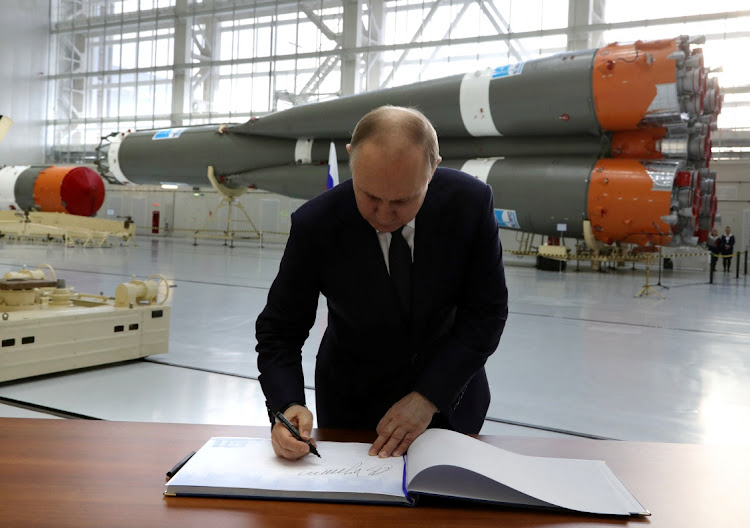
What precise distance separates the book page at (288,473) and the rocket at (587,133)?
8.03m

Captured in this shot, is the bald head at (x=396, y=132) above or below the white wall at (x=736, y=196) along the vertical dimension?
below

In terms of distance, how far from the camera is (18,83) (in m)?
26.5

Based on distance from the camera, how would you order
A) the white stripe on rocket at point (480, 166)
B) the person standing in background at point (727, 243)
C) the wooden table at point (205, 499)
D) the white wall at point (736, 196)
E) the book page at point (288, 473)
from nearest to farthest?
1. the wooden table at point (205, 499)
2. the book page at point (288, 473)
3. the white stripe on rocket at point (480, 166)
4. the person standing in background at point (727, 243)
5. the white wall at point (736, 196)

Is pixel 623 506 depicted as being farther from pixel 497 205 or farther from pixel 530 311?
pixel 497 205

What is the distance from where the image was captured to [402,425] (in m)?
1.34

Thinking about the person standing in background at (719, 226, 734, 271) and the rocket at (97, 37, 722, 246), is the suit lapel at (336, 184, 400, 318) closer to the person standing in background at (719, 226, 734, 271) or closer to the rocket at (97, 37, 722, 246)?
the rocket at (97, 37, 722, 246)

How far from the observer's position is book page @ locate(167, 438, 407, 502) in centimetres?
105

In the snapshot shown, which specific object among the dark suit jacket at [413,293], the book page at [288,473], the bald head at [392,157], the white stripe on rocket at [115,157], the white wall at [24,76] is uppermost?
the white wall at [24,76]

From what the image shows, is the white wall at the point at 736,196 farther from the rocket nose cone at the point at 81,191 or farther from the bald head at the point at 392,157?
the bald head at the point at 392,157

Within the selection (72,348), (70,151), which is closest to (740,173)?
(72,348)

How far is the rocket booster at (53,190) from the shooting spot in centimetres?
1662

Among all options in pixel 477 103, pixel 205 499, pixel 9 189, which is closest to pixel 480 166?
pixel 477 103

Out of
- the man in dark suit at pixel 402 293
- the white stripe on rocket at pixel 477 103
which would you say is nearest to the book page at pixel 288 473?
the man in dark suit at pixel 402 293

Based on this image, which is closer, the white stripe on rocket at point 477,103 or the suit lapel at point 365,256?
the suit lapel at point 365,256
